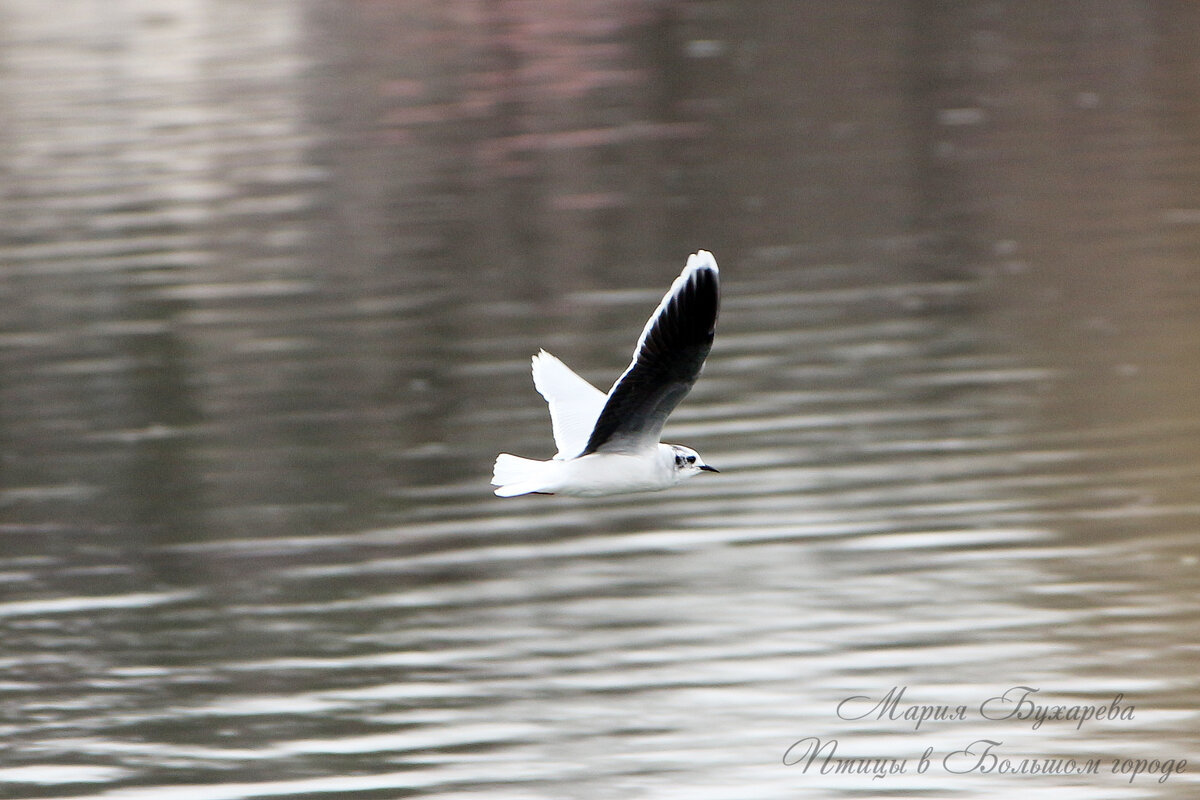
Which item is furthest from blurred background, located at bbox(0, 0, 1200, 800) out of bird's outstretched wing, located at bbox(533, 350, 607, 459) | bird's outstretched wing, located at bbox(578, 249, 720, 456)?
bird's outstretched wing, located at bbox(578, 249, 720, 456)

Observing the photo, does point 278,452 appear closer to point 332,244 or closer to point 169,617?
point 169,617

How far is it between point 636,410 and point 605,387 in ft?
22.7

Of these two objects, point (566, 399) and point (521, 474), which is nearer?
point (521, 474)

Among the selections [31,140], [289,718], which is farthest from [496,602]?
[31,140]

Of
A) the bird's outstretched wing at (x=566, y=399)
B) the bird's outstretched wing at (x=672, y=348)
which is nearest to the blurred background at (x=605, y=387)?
the bird's outstretched wing at (x=566, y=399)

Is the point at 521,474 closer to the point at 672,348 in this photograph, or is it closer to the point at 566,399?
the point at 566,399

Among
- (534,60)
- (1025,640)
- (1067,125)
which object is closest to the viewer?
(1025,640)

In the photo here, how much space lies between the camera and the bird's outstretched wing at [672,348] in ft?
24.8

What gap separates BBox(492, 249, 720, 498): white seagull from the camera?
758 centimetres

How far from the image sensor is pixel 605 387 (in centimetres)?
1489

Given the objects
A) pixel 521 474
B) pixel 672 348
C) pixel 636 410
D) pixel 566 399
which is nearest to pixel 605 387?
pixel 566 399

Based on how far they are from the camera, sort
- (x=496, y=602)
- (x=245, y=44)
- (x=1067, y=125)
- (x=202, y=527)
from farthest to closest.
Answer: (x=245, y=44) → (x=1067, y=125) → (x=202, y=527) → (x=496, y=602)

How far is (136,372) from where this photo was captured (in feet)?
58.1

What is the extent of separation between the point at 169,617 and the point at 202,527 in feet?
5.50
